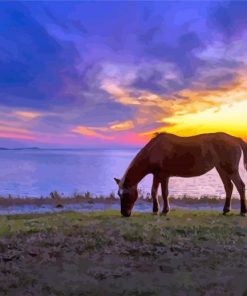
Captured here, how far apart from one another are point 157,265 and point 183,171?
581 centimetres

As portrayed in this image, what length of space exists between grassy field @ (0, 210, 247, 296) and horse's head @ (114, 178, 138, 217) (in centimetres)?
226

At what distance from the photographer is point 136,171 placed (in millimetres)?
12438

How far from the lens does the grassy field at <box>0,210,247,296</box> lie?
6.20 m

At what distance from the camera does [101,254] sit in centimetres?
743

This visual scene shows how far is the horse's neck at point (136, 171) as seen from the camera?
488 inches

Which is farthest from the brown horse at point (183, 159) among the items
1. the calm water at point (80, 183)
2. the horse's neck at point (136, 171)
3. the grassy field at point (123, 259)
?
the calm water at point (80, 183)

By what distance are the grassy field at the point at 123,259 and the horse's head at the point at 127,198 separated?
7.40 feet

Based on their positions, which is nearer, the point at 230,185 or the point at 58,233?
the point at 58,233

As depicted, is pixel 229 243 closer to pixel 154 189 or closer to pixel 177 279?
pixel 177 279

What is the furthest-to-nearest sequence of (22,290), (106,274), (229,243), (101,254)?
(229,243) < (101,254) < (106,274) < (22,290)

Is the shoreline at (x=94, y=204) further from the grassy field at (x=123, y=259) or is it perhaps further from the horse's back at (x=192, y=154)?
the grassy field at (x=123, y=259)

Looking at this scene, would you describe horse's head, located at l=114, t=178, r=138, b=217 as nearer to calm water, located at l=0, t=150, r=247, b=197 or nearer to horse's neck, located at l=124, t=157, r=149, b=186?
horse's neck, located at l=124, t=157, r=149, b=186

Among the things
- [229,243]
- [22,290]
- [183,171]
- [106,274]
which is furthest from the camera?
[183,171]

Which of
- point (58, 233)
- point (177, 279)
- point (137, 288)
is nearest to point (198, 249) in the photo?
point (177, 279)
